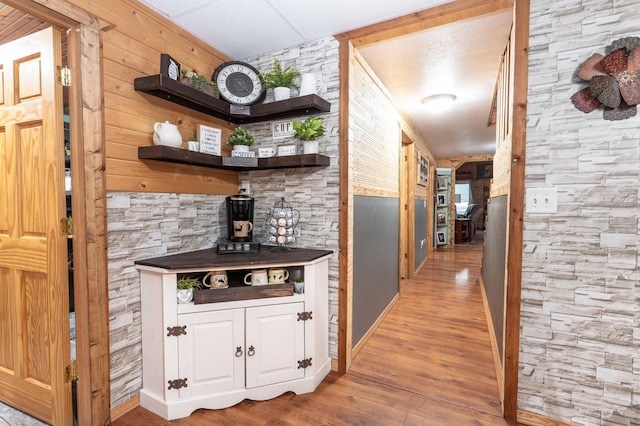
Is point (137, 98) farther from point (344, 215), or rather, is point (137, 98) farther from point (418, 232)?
point (418, 232)

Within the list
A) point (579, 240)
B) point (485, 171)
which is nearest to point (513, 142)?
point (579, 240)

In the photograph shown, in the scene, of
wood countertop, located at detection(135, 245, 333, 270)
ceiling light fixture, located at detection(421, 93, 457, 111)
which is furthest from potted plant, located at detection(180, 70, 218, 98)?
ceiling light fixture, located at detection(421, 93, 457, 111)

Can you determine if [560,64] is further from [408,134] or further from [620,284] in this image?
[408,134]

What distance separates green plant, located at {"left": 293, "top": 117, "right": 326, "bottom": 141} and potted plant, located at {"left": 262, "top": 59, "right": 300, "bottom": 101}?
260mm

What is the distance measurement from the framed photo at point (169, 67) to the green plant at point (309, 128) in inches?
30.6

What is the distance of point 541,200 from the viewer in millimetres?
1486

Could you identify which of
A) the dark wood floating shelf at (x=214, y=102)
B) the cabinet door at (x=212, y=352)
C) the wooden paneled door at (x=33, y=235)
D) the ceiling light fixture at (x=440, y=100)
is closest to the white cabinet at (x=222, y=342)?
the cabinet door at (x=212, y=352)

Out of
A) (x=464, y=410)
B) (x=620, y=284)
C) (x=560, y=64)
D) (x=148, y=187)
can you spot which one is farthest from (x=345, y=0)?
(x=464, y=410)

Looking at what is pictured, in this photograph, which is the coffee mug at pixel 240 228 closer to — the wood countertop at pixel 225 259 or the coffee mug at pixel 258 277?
the wood countertop at pixel 225 259

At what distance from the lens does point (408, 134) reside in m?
4.16

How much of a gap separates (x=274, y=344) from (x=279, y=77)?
5.82ft

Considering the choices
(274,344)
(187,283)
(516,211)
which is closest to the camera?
(516,211)

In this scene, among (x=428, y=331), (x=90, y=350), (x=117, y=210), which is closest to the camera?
(x=90, y=350)

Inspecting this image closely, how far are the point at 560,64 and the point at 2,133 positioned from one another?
3.02 m
